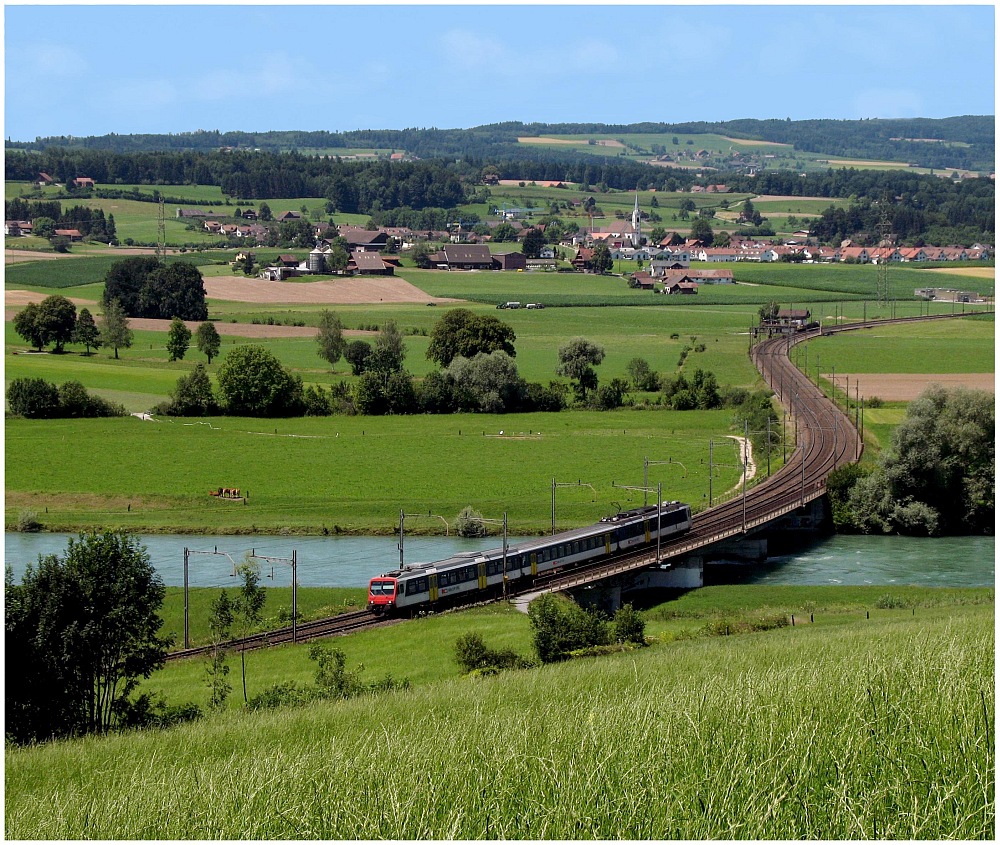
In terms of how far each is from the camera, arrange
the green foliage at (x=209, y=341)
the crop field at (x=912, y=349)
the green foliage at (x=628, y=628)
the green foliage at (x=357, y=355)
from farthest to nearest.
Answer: the green foliage at (x=209, y=341), the crop field at (x=912, y=349), the green foliage at (x=357, y=355), the green foliage at (x=628, y=628)

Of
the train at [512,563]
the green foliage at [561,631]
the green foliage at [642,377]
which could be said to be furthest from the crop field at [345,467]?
the green foliage at [561,631]

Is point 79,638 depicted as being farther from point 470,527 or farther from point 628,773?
point 470,527

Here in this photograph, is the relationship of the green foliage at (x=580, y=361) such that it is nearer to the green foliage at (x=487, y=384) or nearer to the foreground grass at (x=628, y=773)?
the green foliage at (x=487, y=384)

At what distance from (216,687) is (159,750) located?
8.92 meters

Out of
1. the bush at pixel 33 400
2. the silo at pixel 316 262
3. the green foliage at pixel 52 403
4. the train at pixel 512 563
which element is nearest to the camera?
the train at pixel 512 563

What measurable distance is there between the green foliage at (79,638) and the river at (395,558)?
14.4 metres

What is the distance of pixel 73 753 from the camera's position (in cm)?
2311

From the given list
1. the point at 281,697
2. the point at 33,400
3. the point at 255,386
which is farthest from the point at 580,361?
the point at 281,697

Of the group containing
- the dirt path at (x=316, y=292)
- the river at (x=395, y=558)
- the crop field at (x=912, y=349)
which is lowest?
the river at (x=395, y=558)

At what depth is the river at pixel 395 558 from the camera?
47969 millimetres

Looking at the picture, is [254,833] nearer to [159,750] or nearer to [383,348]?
[159,750]

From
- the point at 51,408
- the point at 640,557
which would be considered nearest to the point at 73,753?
the point at 640,557

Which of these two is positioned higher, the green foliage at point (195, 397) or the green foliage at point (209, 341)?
the green foliage at point (209, 341)

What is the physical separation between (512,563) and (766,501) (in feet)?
55.1
